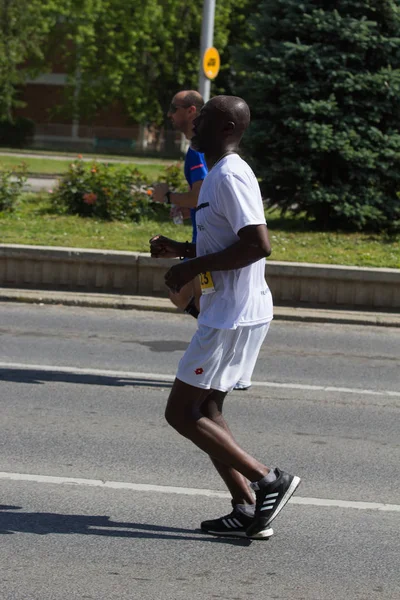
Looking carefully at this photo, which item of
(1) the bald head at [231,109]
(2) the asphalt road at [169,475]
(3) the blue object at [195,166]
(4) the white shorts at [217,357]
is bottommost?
(2) the asphalt road at [169,475]

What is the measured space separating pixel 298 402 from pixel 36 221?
25.2 feet

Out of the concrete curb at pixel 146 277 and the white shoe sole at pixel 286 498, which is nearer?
the white shoe sole at pixel 286 498

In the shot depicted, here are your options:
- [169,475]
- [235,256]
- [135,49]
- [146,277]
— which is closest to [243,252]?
[235,256]

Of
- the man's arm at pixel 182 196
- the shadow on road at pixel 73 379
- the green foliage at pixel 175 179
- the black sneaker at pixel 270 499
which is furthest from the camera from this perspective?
the green foliage at pixel 175 179

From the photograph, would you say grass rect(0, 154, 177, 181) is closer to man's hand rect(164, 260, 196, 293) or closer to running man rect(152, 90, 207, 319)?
running man rect(152, 90, 207, 319)

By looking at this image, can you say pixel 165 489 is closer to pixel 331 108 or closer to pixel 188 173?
pixel 188 173

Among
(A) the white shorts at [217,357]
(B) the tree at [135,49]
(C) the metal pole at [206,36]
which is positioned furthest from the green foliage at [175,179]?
(B) the tree at [135,49]

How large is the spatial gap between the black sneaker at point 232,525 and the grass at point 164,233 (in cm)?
775

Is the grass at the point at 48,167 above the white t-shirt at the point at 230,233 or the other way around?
the other way around

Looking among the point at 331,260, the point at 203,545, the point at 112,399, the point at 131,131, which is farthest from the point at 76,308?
the point at 131,131

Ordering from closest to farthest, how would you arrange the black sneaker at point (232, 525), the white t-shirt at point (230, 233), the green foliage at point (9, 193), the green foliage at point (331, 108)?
the white t-shirt at point (230, 233), the black sneaker at point (232, 525), the green foliage at point (331, 108), the green foliage at point (9, 193)

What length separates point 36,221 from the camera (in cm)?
1448

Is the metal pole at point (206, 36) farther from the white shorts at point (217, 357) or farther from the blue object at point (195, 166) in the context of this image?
the white shorts at point (217, 357)

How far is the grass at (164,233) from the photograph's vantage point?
Answer: 41.6ft
